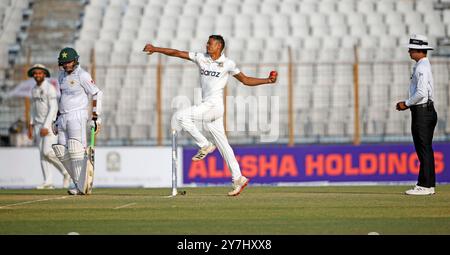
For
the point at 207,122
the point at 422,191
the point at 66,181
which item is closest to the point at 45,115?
the point at 66,181

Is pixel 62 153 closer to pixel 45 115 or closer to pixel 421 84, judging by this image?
pixel 45 115

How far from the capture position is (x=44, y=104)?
68.3 ft

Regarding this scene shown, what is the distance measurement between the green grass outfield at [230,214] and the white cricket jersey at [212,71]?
1.56 metres

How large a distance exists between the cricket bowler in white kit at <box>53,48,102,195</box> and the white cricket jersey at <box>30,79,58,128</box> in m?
3.91

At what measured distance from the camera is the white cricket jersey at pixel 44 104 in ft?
67.5

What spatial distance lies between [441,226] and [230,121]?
1367 centimetres

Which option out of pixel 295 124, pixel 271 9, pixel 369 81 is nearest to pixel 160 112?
pixel 295 124

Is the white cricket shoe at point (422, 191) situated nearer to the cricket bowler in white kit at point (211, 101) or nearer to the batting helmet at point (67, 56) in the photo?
the cricket bowler in white kit at point (211, 101)

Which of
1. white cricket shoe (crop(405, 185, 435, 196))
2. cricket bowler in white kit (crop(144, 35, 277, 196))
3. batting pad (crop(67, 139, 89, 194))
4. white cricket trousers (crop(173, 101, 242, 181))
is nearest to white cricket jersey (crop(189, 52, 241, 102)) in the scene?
cricket bowler in white kit (crop(144, 35, 277, 196))

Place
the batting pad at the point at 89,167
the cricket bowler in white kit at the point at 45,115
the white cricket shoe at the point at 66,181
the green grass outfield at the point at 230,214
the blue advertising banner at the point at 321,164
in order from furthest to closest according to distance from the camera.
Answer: the blue advertising banner at the point at 321,164 < the white cricket shoe at the point at 66,181 < the cricket bowler in white kit at the point at 45,115 < the batting pad at the point at 89,167 < the green grass outfield at the point at 230,214

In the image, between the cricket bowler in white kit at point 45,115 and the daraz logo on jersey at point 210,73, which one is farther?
the cricket bowler in white kit at point 45,115

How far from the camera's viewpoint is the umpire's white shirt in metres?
15.3

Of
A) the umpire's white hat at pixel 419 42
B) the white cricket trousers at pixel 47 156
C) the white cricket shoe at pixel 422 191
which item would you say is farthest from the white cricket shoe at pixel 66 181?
the umpire's white hat at pixel 419 42
